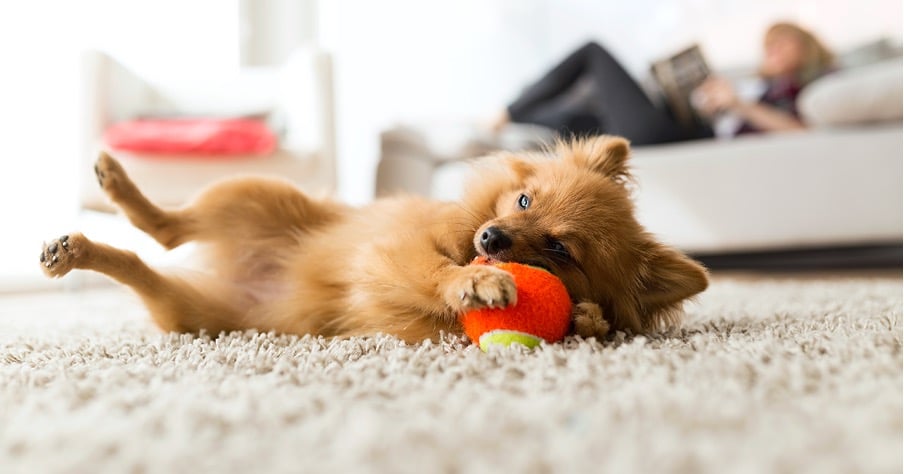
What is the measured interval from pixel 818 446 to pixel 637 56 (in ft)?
21.1

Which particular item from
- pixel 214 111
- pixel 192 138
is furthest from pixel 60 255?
pixel 214 111

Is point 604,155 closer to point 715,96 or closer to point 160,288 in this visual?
point 160,288

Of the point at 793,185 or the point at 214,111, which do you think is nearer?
the point at 793,185

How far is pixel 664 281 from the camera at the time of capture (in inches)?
60.4

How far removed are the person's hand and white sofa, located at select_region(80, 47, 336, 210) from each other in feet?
7.56

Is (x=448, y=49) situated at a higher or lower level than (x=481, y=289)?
higher

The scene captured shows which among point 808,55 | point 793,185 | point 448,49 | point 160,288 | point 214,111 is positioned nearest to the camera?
point 160,288

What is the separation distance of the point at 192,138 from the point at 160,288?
2209 millimetres

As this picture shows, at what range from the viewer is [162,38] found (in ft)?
19.2

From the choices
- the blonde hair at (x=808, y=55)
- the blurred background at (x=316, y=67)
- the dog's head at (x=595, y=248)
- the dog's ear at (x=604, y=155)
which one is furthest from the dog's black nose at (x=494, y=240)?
the blonde hair at (x=808, y=55)

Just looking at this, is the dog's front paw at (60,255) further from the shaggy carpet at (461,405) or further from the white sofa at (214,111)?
the white sofa at (214,111)

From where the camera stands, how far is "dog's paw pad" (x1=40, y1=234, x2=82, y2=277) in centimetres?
152

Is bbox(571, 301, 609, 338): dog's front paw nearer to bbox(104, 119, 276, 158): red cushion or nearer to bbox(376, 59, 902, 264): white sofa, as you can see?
bbox(376, 59, 902, 264): white sofa

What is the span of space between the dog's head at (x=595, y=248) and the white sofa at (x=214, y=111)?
191 centimetres
